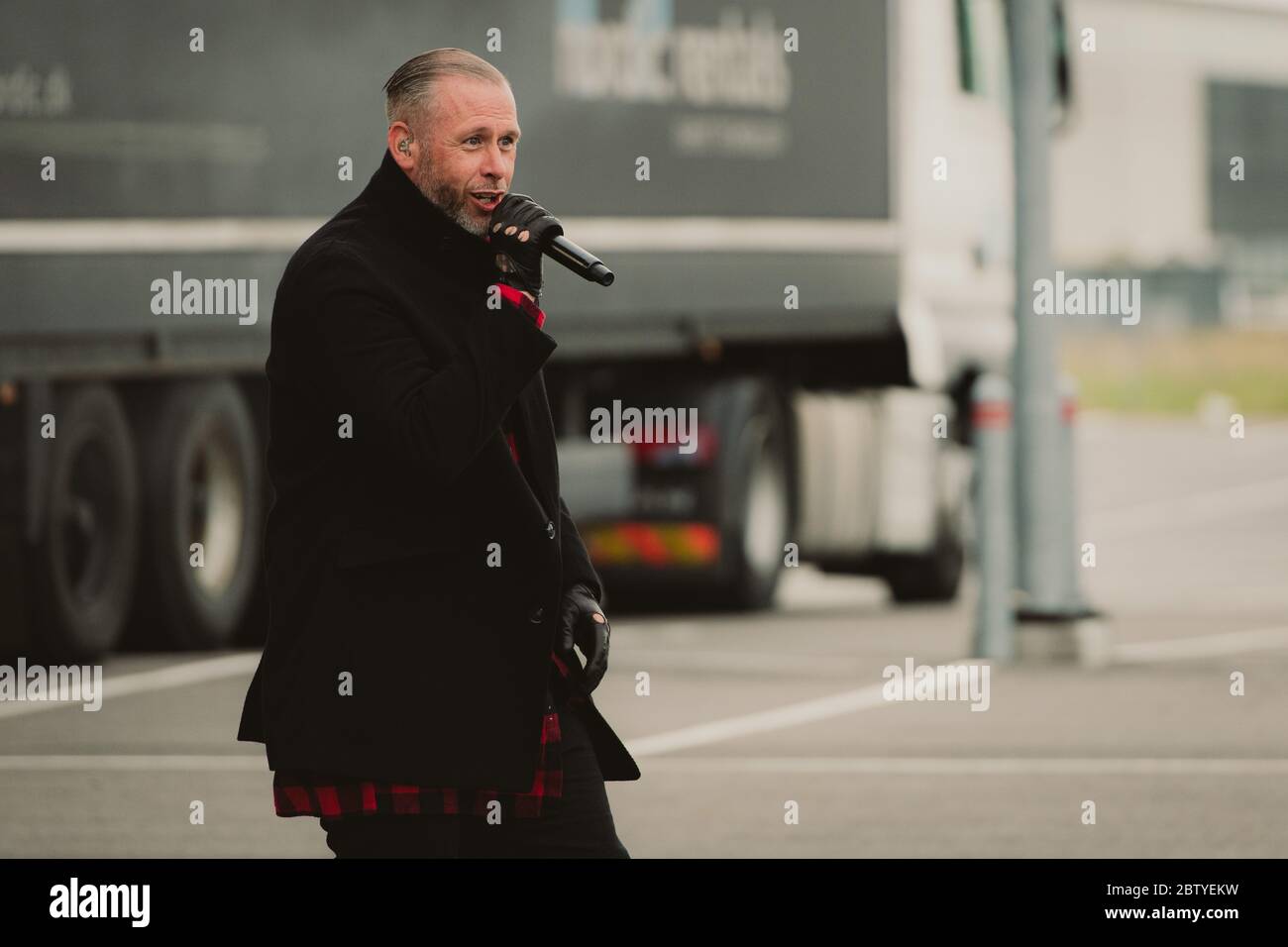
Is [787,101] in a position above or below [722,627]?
above

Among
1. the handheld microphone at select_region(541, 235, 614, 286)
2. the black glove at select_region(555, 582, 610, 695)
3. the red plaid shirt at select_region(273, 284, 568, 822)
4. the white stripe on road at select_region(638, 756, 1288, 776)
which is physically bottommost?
the white stripe on road at select_region(638, 756, 1288, 776)

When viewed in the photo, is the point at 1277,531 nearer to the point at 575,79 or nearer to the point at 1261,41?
the point at 575,79

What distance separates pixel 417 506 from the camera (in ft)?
15.0

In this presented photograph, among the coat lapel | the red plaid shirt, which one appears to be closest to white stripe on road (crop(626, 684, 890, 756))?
the coat lapel

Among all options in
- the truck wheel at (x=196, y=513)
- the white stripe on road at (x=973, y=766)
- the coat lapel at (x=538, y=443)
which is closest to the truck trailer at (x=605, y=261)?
the truck wheel at (x=196, y=513)

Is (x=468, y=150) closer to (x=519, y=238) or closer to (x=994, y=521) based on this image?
(x=519, y=238)

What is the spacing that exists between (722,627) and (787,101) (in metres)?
3.21

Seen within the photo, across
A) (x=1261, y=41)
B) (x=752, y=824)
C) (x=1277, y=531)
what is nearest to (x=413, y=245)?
(x=752, y=824)

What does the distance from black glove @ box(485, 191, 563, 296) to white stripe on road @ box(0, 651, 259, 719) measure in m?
8.51

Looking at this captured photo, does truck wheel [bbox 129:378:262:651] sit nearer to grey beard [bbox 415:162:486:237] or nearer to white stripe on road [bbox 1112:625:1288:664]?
white stripe on road [bbox 1112:625:1288:664]

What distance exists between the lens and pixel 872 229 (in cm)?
1917

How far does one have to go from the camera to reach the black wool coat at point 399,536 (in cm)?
455

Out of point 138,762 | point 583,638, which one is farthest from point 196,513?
point 583,638

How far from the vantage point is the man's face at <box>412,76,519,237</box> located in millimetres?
4719
